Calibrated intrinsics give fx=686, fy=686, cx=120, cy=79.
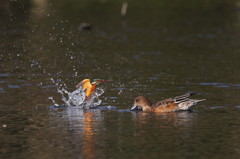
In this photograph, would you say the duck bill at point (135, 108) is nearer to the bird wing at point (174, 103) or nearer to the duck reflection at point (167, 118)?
the duck reflection at point (167, 118)

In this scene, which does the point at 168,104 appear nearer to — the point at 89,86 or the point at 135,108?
the point at 135,108

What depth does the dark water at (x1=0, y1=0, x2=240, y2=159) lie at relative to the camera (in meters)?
16.8

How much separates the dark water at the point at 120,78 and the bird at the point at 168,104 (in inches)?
16.4

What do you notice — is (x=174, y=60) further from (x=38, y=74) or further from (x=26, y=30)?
(x=26, y=30)

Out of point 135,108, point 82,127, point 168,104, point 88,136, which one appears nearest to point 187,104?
point 168,104

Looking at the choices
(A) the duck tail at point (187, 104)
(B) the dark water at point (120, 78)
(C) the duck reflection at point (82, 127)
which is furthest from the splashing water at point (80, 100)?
(A) the duck tail at point (187, 104)

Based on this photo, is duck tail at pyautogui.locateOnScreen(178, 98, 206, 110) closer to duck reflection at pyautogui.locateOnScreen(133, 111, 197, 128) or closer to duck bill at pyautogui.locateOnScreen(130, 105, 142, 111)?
duck reflection at pyautogui.locateOnScreen(133, 111, 197, 128)

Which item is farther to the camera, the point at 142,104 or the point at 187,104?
the point at 142,104

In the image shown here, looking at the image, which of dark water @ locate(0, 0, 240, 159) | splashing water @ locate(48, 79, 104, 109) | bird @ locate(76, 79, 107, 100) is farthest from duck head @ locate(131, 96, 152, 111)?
bird @ locate(76, 79, 107, 100)

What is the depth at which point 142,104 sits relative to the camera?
21938 millimetres

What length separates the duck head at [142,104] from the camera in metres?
21.9

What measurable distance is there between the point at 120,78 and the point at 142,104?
22.9ft

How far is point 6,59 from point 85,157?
20.3 metres

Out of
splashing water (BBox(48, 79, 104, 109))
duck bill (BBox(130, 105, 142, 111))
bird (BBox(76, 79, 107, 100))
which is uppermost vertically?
bird (BBox(76, 79, 107, 100))
